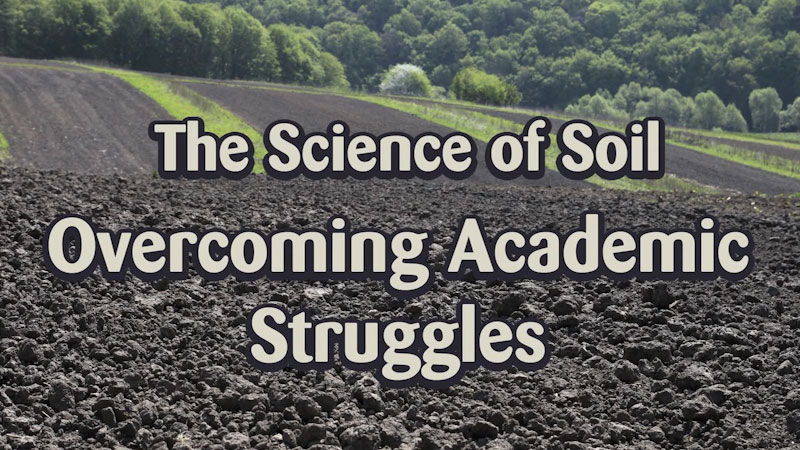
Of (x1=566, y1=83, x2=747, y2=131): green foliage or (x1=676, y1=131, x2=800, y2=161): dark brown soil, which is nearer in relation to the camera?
(x1=676, y1=131, x2=800, y2=161): dark brown soil

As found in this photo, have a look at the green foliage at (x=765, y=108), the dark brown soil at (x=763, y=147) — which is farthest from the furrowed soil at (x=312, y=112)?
the green foliage at (x=765, y=108)

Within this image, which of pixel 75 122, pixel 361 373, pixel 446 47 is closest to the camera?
pixel 361 373

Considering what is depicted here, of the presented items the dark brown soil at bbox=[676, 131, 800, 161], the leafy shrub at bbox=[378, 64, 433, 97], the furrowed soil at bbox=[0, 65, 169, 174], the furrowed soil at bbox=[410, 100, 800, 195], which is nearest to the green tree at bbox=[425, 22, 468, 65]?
the leafy shrub at bbox=[378, 64, 433, 97]

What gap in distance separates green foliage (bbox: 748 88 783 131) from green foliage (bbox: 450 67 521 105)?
33.4m

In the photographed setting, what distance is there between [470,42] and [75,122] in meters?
138

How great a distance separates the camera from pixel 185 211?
12258 mm

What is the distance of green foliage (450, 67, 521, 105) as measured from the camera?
8288 centimetres

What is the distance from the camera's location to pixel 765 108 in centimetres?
10781

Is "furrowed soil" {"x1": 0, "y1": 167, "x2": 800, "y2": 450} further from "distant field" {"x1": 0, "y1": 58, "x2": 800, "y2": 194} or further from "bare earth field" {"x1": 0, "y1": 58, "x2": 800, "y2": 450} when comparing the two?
"distant field" {"x1": 0, "y1": 58, "x2": 800, "y2": 194}

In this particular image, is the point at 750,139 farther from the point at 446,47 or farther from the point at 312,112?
the point at 446,47

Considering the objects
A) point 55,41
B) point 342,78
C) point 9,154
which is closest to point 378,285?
point 9,154

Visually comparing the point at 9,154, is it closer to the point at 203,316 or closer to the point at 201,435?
the point at 203,316

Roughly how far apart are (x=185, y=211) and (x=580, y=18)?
514 ft

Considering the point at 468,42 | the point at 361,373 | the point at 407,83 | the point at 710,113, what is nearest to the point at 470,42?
the point at 468,42
